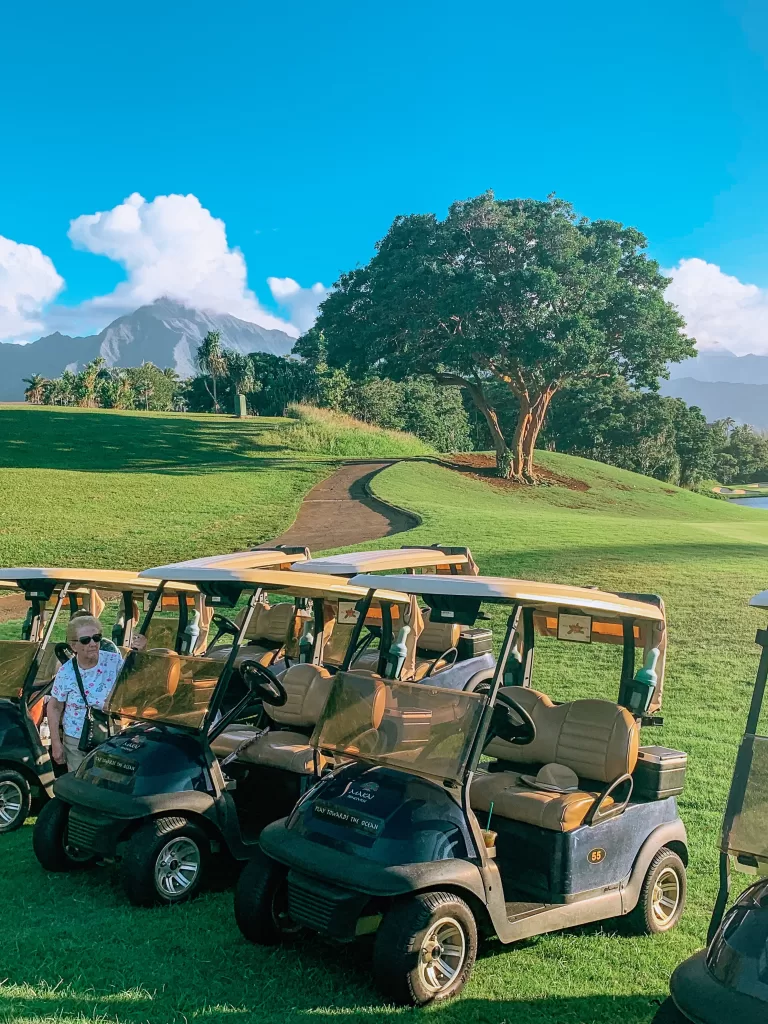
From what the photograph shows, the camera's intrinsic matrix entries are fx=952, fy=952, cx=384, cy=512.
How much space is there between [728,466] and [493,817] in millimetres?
106175

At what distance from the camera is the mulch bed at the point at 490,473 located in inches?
1607

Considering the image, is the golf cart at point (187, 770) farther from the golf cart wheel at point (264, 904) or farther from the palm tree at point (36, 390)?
the palm tree at point (36, 390)

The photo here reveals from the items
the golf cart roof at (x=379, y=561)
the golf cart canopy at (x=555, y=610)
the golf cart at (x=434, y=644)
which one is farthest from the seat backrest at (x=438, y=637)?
the golf cart canopy at (x=555, y=610)

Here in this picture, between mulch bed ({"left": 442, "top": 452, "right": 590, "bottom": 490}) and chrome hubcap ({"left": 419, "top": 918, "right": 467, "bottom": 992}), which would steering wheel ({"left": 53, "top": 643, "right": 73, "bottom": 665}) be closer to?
chrome hubcap ({"left": 419, "top": 918, "right": 467, "bottom": 992})

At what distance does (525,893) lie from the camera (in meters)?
4.90

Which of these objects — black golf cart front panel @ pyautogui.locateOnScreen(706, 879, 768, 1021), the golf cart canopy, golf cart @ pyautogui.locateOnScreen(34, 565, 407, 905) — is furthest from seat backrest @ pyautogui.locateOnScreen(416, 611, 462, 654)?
black golf cart front panel @ pyautogui.locateOnScreen(706, 879, 768, 1021)

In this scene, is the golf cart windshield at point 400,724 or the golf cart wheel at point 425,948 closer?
the golf cart wheel at point 425,948

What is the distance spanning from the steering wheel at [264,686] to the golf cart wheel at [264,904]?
1.34 m

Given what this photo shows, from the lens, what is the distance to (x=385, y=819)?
4.52 metres

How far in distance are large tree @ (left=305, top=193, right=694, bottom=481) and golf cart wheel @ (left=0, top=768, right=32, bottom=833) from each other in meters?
29.5

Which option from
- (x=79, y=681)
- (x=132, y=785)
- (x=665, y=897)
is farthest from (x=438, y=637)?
(x=132, y=785)

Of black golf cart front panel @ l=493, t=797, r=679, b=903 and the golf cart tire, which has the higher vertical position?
the golf cart tire

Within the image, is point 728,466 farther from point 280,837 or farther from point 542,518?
point 280,837

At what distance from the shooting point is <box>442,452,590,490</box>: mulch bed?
40812 millimetres
